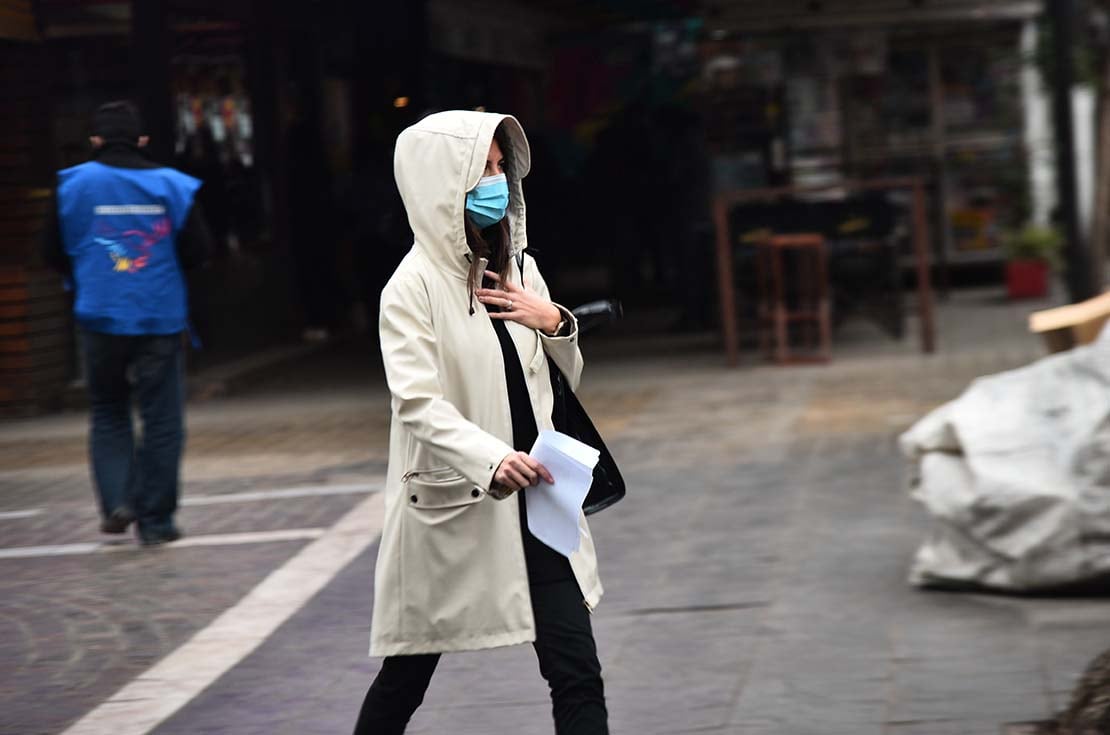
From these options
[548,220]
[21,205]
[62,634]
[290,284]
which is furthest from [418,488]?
[548,220]

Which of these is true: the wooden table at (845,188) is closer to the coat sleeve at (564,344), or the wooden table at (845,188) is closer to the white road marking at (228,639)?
the white road marking at (228,639)

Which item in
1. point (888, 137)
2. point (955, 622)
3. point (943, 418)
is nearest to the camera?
point (955, 622)

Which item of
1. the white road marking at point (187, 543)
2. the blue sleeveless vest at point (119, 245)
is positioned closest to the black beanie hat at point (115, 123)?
the blue sleeveless vest at point (119, 245)

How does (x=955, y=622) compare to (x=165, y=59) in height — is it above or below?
below

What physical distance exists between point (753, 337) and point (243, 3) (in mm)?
5410

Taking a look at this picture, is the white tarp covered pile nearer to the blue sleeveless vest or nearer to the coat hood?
the coat hood

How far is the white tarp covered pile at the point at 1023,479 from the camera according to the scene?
18.9 ft

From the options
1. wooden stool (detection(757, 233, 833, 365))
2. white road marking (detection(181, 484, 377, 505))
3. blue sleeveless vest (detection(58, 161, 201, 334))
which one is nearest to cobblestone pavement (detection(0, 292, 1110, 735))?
white road marking (detection(181, 484, 377, 505))

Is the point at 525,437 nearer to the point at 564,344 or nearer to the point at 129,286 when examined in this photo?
the point at 564,344

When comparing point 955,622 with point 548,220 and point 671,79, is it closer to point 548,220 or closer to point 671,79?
point 671,79

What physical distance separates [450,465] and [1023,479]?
2860 mm

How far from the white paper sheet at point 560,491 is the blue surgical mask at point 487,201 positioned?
1.57 feet

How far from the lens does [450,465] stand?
3598 mm

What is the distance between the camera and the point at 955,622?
574cm
